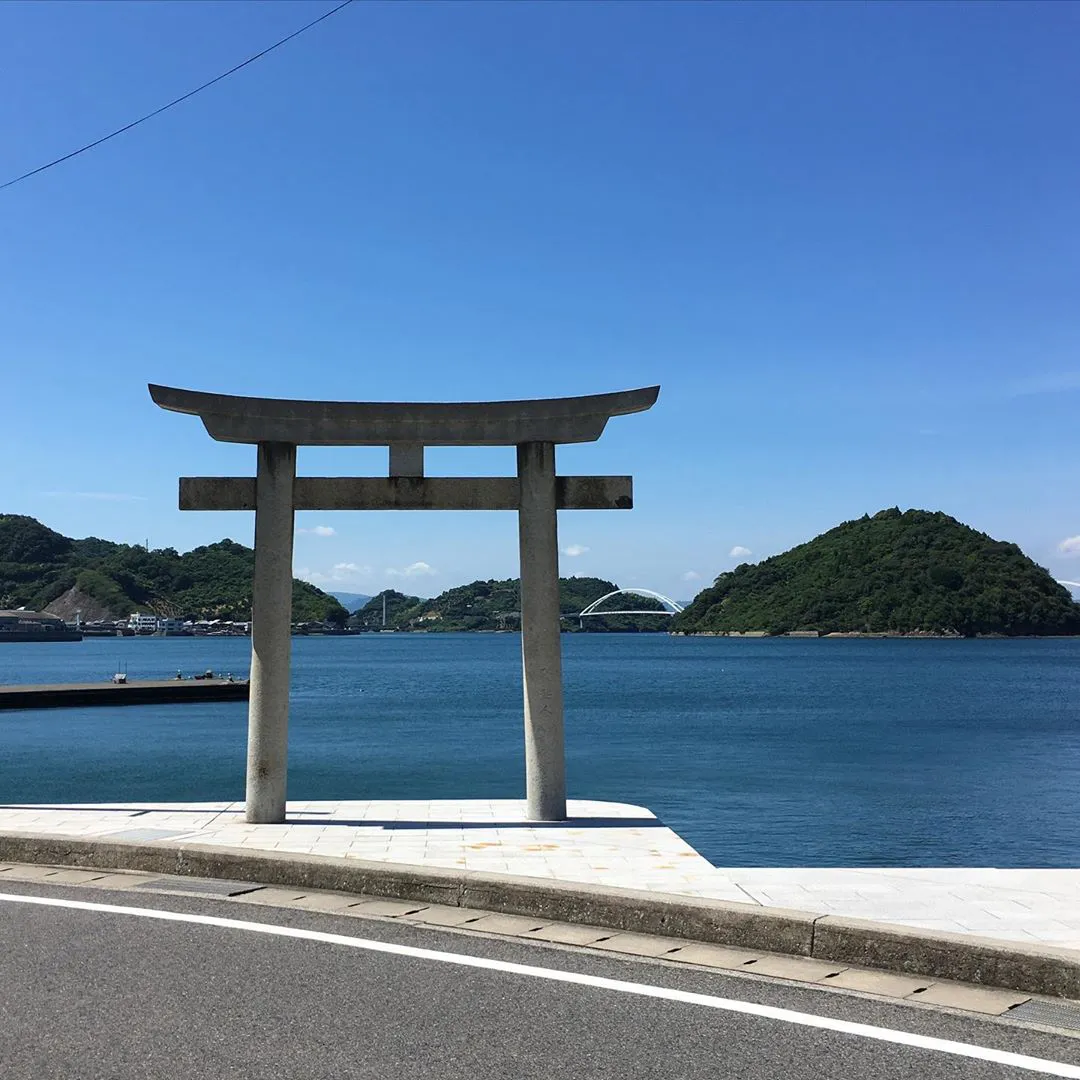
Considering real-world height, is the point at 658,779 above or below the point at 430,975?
below

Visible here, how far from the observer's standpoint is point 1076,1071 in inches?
172

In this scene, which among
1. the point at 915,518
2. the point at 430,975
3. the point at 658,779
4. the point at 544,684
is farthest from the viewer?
the point at 915,518

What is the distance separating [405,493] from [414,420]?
795 mm

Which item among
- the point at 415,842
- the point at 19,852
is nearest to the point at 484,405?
the point at 415,842

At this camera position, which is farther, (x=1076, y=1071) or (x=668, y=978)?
(x=668, y=978)

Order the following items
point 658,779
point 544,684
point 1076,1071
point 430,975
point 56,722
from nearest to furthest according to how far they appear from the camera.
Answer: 1. point 1076,1071
2. point 430,975
3. point 544,684
4. point 658,779
5. point 56,722

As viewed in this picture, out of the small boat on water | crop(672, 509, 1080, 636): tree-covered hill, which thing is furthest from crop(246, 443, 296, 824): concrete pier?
the small boat on water

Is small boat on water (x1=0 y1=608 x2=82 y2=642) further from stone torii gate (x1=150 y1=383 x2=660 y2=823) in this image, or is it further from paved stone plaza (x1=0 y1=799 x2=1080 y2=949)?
stone torii gate (x1=150 y1=383 x2=660 y2=823)

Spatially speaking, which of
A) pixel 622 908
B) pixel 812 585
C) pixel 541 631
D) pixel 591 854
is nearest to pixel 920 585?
pixel 812 585

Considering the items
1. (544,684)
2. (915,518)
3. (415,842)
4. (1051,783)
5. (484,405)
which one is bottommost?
(1051,783)

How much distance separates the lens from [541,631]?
11.8 meters

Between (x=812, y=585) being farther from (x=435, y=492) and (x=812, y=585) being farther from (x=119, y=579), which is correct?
(x=435, y=492)

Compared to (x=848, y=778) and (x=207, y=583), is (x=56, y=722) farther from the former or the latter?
(x=207, y=583)

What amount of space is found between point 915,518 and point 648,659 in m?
40.9
